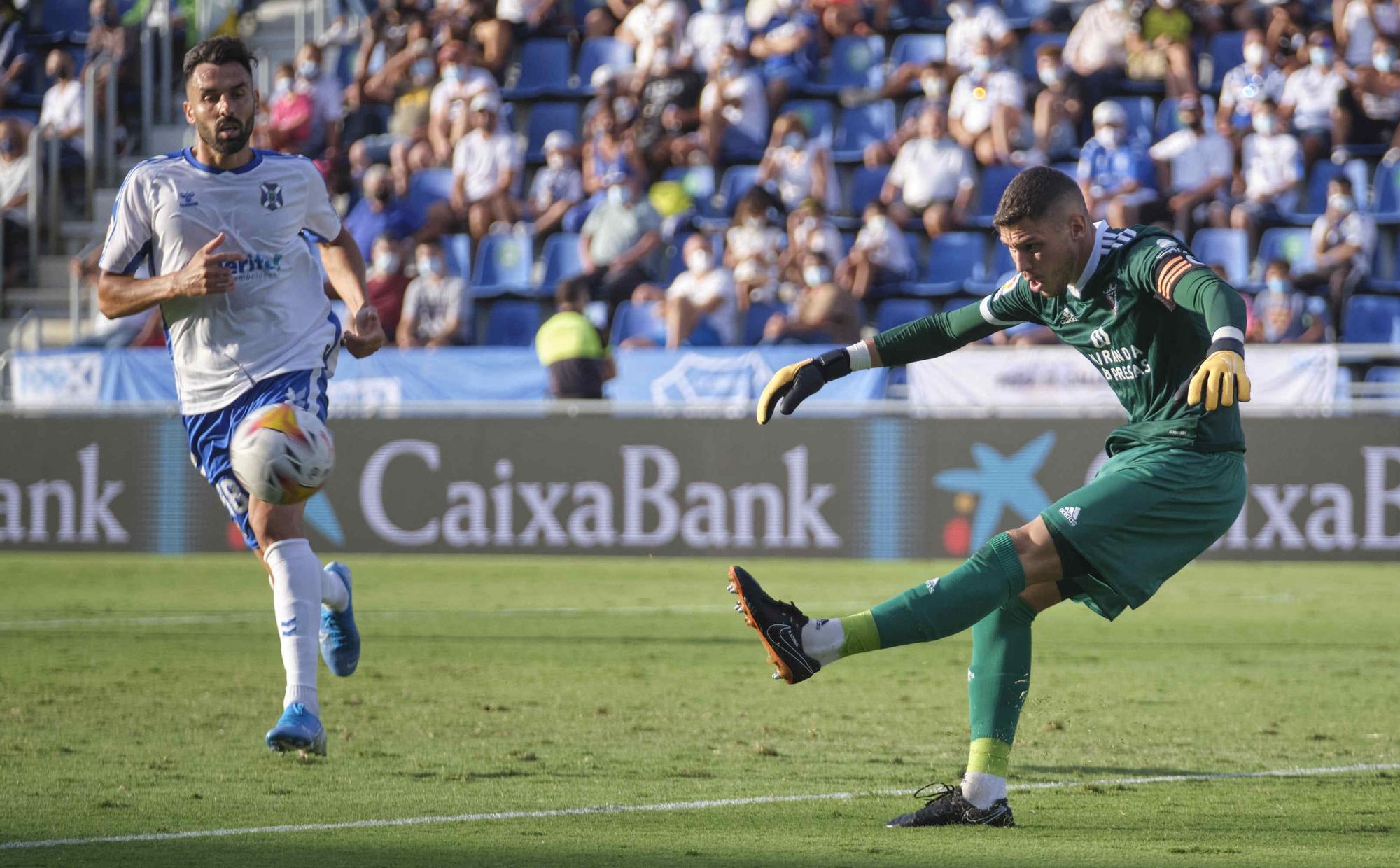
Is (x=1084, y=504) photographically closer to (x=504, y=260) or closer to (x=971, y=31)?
(x=504, y=260)

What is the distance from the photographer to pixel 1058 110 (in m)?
19.1

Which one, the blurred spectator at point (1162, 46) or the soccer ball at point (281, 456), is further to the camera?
the blurred spectator at point (1162, 46)

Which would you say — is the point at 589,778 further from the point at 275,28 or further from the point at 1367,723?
the point at 275,28

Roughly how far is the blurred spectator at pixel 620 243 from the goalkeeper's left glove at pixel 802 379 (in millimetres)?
12786

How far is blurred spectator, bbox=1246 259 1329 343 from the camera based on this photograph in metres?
16.7

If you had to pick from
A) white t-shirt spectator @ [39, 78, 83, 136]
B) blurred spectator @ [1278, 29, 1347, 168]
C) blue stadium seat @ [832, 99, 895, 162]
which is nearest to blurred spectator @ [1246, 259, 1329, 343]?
blurred spectator @ [1278, 29, 1347, 168]

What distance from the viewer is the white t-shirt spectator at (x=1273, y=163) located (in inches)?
726

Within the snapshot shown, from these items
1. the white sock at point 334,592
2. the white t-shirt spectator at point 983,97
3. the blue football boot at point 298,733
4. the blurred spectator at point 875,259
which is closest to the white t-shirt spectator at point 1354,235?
the white t-shirt spectator at point 983,97

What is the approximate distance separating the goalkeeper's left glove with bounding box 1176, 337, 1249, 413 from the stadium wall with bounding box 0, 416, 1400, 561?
10.6 m

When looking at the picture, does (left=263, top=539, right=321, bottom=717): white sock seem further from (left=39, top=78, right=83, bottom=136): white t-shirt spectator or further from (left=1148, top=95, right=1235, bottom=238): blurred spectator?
(left=39, top=78, right=83, bottom=136): white t-shirt spectator

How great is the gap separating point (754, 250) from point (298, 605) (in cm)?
1212

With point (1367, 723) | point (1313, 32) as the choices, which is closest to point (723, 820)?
point (1367, 723)

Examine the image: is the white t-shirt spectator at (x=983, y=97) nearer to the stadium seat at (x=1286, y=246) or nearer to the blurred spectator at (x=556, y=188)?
the stadium seat at (x=1286, y=246)

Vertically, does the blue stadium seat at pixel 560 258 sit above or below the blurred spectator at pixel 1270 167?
below
